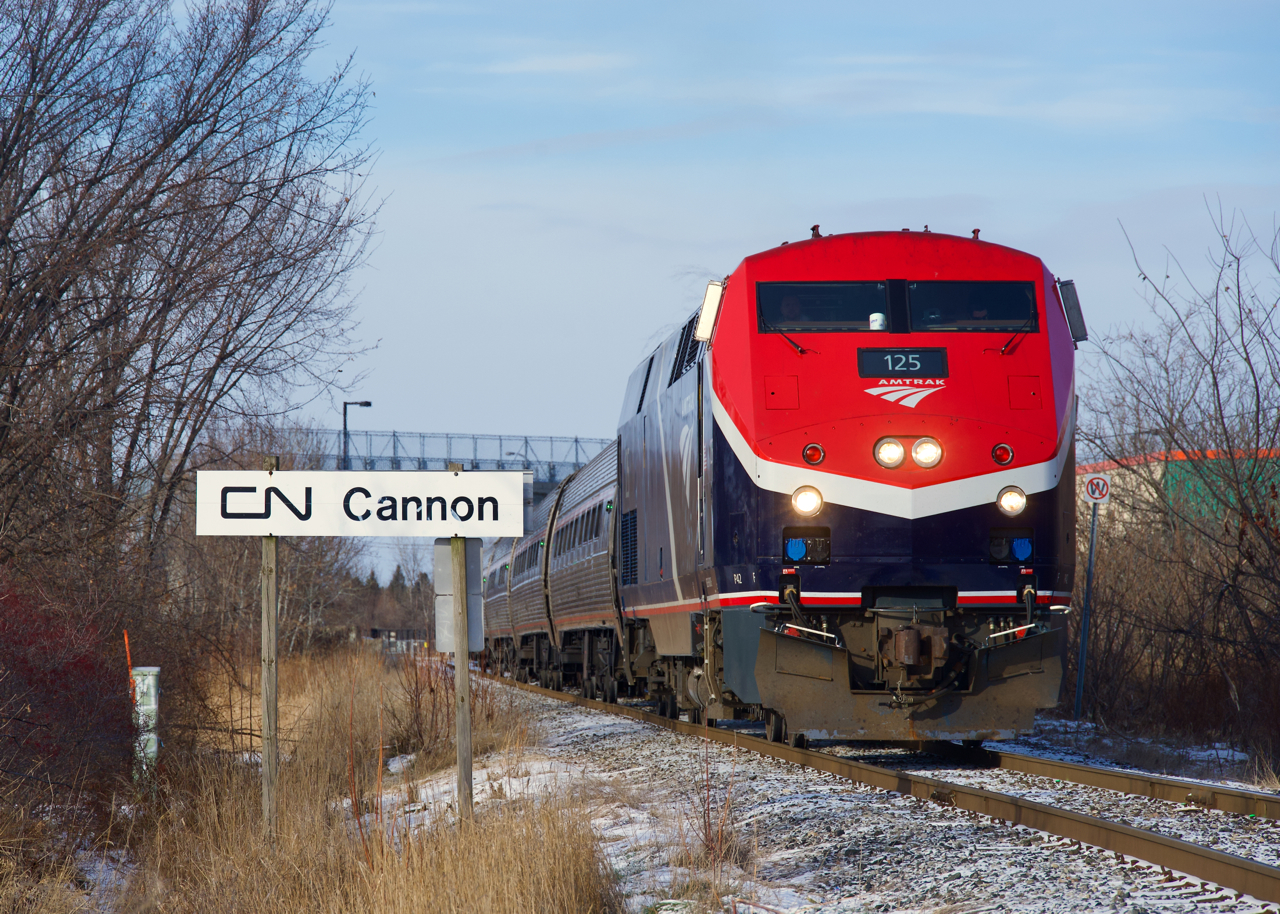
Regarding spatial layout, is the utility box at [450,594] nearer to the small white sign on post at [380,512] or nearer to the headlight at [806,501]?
the small white sign on post at [380,512]

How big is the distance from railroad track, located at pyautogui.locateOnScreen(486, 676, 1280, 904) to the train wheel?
75 millimetres

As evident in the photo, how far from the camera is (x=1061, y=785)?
809 cm

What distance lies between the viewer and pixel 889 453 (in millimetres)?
8797

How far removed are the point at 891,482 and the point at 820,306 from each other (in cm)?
145

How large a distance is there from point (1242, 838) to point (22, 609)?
740cm

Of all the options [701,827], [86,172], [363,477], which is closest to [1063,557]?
[701,827]

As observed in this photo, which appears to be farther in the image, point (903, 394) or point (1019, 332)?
point (1019, 332)

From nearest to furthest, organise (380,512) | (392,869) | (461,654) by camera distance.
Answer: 1. (392,869)
2. (461,654)
3. (380,512)

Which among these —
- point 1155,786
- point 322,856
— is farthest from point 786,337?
point 322,856

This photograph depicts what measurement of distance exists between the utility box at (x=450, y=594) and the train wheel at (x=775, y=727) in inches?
182

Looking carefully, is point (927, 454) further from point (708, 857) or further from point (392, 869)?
point (392, 869)

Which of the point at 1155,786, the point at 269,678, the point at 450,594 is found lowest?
the point at 1155,786

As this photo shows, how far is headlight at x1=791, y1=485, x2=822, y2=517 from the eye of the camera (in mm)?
8742

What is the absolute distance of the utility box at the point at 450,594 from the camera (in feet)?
20.9
